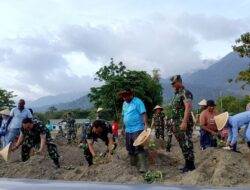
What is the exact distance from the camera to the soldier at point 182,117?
6395 mm

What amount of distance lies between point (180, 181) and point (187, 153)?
0.65m

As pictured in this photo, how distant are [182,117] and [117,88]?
26.6 metres

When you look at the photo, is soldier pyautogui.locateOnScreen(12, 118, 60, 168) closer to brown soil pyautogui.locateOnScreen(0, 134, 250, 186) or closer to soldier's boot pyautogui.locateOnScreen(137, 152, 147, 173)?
brown soil pyautogui.locateOnScreen(0, 134, 250, 186)

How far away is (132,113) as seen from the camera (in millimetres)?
7066

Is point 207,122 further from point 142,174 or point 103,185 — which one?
point 103,185

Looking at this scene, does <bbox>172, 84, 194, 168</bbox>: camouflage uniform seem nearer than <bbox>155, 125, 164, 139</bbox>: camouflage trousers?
Yes

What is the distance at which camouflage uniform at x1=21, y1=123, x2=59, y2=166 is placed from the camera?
7738 mm

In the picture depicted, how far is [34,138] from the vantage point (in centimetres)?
786

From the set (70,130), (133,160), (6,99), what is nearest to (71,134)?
(70,130)

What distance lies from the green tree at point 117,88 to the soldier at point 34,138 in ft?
75.4

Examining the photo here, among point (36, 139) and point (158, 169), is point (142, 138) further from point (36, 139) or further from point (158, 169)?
point (36, 139)

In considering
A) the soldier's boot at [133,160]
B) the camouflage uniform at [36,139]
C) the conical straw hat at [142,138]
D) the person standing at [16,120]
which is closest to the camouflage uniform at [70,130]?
the person standing at [16,120]

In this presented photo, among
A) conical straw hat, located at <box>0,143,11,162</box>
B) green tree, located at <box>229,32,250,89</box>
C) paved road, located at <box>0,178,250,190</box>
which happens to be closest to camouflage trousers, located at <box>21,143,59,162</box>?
conical straw hat, located at <box>0,143,11,162</box>

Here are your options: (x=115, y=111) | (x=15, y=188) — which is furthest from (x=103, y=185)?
(x=115, y=111)
